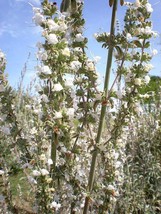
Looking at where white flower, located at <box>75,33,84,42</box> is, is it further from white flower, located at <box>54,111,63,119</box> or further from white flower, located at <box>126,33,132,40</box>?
white flower, located at <box>54,111,63,119</box>

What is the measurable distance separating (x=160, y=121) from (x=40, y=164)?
386 centimetres

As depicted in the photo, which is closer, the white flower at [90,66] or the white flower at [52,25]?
the white flower at [52,25]

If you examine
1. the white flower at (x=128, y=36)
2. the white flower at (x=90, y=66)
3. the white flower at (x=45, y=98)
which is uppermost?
the white flower at (x=128, y=36)

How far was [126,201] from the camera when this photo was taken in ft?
13.4

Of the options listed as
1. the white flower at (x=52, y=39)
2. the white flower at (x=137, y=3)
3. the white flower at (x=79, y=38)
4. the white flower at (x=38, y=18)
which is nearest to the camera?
the white flower at (x=52, y=39)

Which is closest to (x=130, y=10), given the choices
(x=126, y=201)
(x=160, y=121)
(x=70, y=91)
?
(x=70, y=91)

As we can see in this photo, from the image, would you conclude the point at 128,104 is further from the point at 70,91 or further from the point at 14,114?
the point at 14,114

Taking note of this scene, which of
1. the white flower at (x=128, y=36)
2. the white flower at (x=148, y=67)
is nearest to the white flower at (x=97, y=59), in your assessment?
the white flower at (x=128, y=36)

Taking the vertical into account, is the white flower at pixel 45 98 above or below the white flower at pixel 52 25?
below

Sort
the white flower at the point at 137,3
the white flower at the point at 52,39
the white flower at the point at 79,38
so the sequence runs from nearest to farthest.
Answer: the white flower at the point at 52,39
the white flower at the point at 79,38
the white flower at the point at 137,3

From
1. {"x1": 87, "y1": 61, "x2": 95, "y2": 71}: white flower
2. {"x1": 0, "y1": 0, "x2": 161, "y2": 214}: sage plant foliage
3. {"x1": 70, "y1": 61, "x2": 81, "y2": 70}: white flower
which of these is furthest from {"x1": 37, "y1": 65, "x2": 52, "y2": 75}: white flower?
{"x1": 87, "y1": 61, "x2": 95, "y2": 71}: white flower

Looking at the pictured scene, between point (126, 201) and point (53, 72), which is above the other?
point (53, 72)

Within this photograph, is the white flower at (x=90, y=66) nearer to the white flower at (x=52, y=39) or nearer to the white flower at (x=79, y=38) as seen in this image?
the white flower at (x=79, y=38)

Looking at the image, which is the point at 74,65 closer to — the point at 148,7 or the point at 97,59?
the point at 97,59
